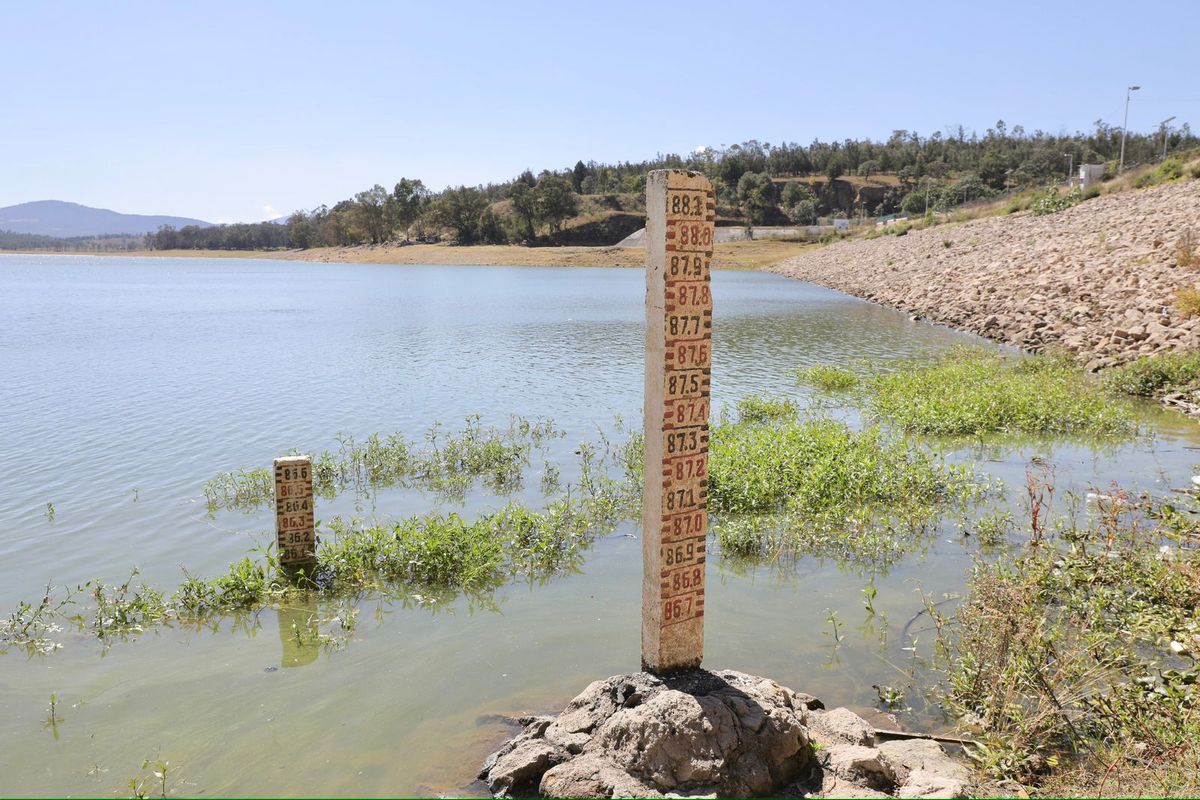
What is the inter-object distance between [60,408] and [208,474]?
22.3 ft

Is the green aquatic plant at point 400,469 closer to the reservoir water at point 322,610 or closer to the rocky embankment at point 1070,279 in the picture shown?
the reservoir water at point 322,610

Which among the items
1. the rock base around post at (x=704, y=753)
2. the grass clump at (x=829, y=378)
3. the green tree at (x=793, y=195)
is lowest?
the grass clump at (x=829, y=378)

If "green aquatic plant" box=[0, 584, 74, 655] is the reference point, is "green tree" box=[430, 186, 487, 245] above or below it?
above

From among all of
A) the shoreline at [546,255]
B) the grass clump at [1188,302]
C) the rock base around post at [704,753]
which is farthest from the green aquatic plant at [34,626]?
the shoreline at [546,255]

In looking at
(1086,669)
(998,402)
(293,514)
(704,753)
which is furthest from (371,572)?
(998,402)

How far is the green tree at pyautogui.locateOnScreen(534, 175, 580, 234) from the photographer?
365 feet

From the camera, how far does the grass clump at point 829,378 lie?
63.0 feet

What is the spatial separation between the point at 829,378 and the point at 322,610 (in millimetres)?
14393

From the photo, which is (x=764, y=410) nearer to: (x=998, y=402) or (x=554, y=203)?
(x=998, y=402)

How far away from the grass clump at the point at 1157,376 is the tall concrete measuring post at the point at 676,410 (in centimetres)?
1411

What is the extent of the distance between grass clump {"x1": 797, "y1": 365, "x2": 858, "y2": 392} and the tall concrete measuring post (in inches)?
562

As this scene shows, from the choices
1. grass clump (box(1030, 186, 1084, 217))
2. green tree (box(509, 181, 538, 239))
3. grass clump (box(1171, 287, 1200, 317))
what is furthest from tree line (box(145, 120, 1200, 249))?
grass clump (box(1171, 287, 1200, 317))

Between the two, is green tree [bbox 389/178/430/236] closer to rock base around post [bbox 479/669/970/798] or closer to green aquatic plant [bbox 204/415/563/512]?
green aquatic plant [bbox 204/415/563/512]

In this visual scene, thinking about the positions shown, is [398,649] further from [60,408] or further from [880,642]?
[60,408]
